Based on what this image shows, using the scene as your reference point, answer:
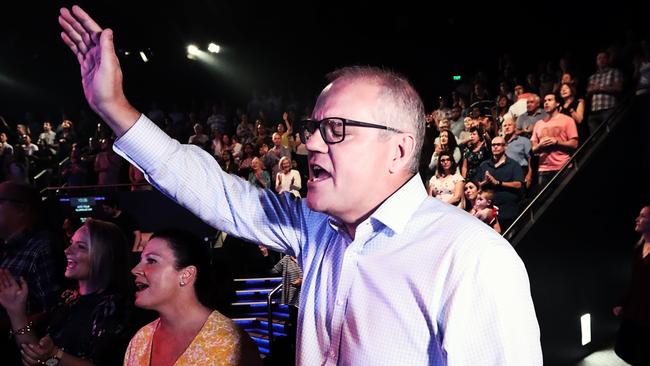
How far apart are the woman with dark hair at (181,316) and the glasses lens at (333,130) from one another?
1477mm

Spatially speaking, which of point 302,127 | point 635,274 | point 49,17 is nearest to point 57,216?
point 49,17

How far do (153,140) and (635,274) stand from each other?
460 centimetres

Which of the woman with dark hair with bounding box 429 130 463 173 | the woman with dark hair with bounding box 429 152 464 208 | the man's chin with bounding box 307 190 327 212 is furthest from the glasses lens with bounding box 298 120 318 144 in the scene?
the woman with dark hair with bounding box 429 130 463 173

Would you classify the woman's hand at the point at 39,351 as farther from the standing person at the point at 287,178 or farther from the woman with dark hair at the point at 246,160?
the woman with dark hair at the point at 246,160

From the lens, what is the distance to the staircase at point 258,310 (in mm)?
6812

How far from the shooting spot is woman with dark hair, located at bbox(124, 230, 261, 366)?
2422mm

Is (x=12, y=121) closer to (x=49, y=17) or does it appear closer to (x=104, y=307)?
(x=49, y=17)

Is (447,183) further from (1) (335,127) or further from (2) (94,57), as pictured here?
(2) (94,57)

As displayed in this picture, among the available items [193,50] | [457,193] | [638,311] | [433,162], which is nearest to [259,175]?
[433,162]

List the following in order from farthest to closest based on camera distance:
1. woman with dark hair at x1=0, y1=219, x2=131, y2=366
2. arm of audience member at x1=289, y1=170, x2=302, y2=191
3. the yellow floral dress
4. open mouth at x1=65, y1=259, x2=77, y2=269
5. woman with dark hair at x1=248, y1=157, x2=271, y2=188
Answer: woman with dark hair at x1=248, y1=157, x2=271, y2=188 < arm of audience member at x1=289, y1=170, x2=302, y2=191 < open mouth at x1=65, y1=259, x2=77, y2=269 < woman with dark hair at x1=0, y1=219, x2=131, y2=366 < the yellow floral dress

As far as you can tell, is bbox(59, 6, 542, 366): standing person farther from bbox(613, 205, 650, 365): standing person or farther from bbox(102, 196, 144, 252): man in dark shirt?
bbox(102, 196, 144, 252): man in dark shirt

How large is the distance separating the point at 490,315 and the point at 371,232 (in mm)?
356

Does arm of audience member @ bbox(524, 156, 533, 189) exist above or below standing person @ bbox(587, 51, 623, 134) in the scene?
below

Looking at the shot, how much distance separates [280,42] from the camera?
16641 millimetres
